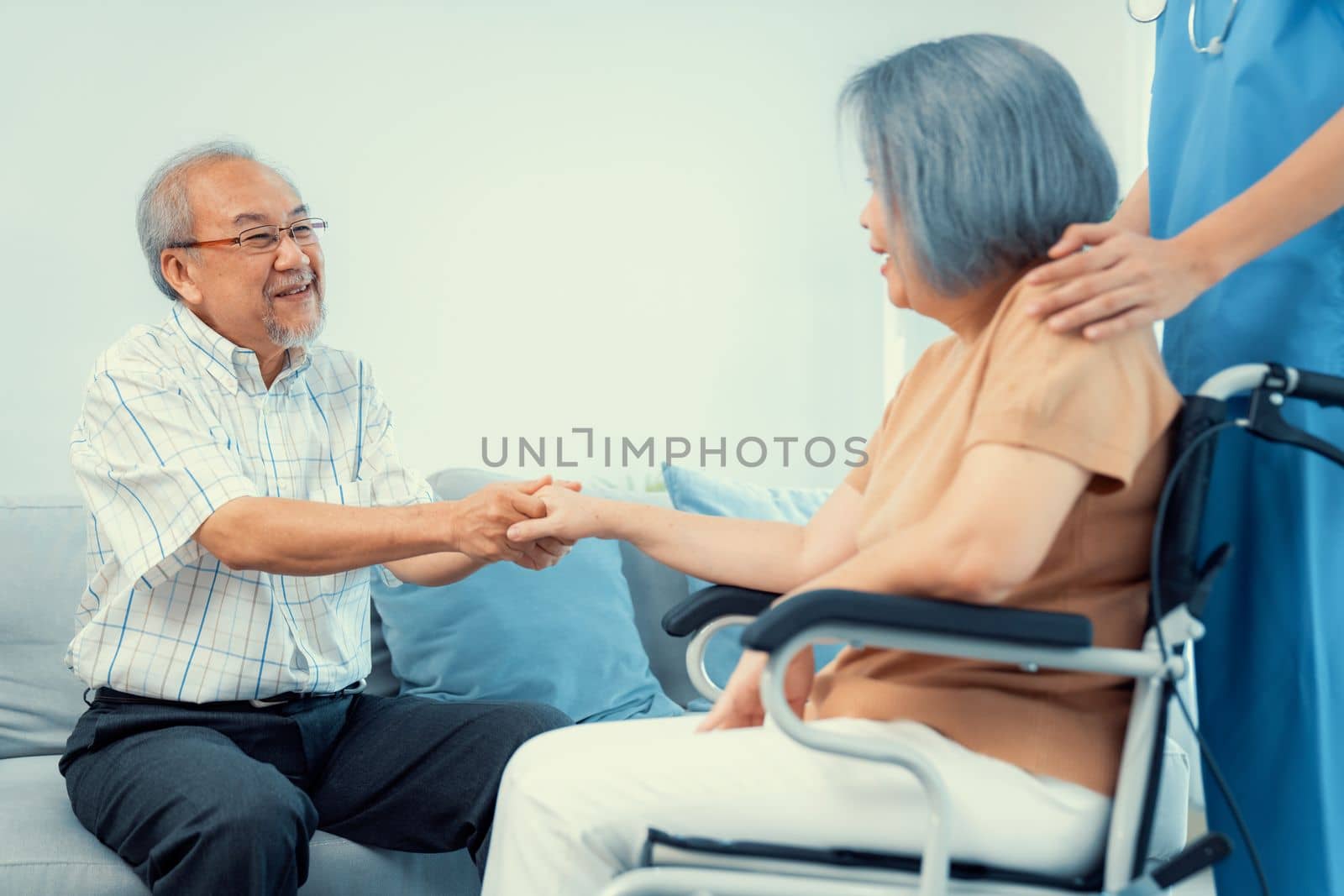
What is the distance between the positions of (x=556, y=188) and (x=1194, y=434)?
259 centimetres

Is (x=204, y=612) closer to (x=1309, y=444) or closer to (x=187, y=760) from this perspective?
(x=187, y=760)

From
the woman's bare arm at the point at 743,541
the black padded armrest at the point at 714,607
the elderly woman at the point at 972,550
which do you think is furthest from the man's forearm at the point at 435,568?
the elderly woman at the point at 972,550

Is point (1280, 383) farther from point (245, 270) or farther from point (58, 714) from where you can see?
point (58, 714)

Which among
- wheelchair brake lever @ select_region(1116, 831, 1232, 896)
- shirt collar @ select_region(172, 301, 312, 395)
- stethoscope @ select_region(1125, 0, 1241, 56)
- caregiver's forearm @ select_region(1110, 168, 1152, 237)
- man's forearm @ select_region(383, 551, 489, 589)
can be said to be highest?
stethoscope @ select_region(1125, 0, 1241, 56)

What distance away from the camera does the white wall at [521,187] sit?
9.71 feet

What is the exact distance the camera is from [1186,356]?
141cm

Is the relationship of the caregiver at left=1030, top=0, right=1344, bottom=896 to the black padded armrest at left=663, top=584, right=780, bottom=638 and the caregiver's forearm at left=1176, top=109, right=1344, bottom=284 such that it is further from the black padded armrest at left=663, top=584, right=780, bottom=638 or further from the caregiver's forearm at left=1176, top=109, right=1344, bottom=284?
the black padded armrest at left=663, top=584, right=780, bottom=638

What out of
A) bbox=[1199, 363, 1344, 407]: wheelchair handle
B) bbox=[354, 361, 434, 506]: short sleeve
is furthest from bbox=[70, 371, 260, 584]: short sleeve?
bbox=[1199, 363, 1344, 407]: wheelchair handle

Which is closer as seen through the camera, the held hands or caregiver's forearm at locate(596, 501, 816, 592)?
caregiver's forearm at locate(596, 501, 816, 592)

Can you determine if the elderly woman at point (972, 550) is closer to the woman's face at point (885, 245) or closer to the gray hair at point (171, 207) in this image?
the woman's face at point (885, 245)

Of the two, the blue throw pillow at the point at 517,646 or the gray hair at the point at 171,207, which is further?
the blue throw pillow at the point at 517,646

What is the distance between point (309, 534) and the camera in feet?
5.57

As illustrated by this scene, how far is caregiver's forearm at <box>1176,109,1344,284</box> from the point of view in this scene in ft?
3.81

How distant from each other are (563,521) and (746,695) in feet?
1.52
